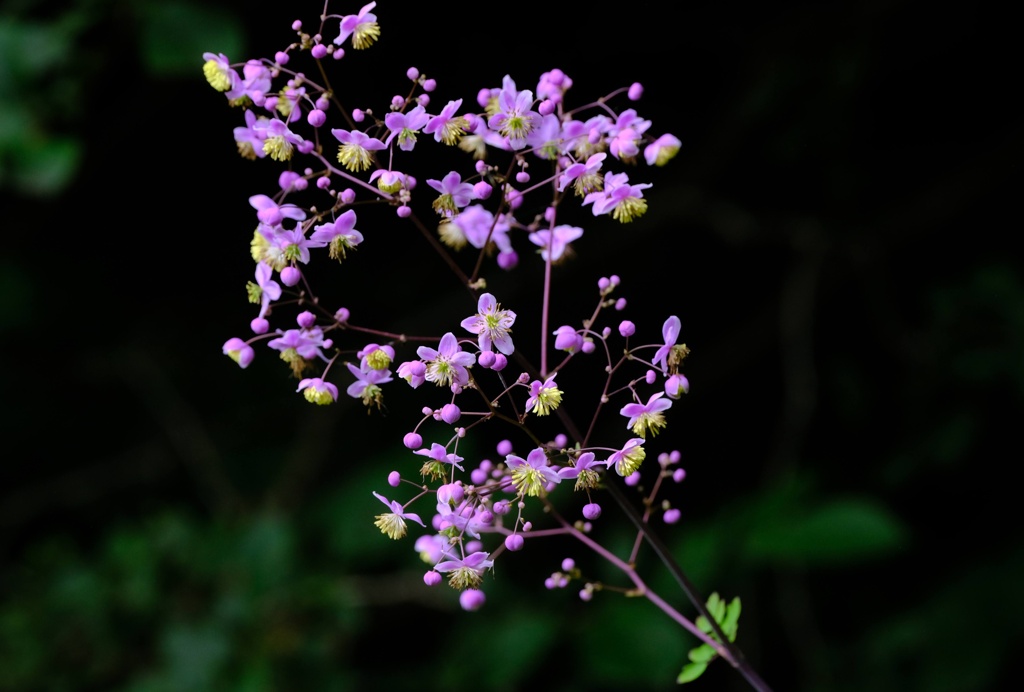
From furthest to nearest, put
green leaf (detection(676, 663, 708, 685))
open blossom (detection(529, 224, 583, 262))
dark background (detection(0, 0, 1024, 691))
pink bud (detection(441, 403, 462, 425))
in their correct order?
dark background (detection(0, 0, 1024, 691)), green leaf (detection(676, 663, 708, 685)), open blossom (detection(529, 224, 583, 262)), pink bud (detection(441, 403, 462, 425))

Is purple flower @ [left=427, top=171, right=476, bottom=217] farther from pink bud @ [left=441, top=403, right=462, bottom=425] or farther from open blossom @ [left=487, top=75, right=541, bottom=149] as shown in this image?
pink bud @ [left=441, top=403, right=462, bottom=425]

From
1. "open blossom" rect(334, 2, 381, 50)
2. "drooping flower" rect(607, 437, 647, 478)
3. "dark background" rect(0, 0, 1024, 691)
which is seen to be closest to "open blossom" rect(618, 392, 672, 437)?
"drooping flower" rect(607, 437, 647, 478)

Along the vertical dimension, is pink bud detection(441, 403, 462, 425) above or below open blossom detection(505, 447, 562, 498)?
above

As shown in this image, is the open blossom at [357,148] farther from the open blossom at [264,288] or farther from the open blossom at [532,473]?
the open blossom at [532,473]

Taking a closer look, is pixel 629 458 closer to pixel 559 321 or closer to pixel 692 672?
pixel 692 672

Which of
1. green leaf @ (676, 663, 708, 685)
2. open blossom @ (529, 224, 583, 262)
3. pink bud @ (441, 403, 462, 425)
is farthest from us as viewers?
green leaf @ (676, 663, 708, 685)

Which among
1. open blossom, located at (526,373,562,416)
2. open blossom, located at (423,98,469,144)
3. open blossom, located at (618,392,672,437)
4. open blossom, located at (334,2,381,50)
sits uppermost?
open blossom, located at (334,2,381,50)

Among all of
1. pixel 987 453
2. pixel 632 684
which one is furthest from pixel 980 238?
pixel 632 684
